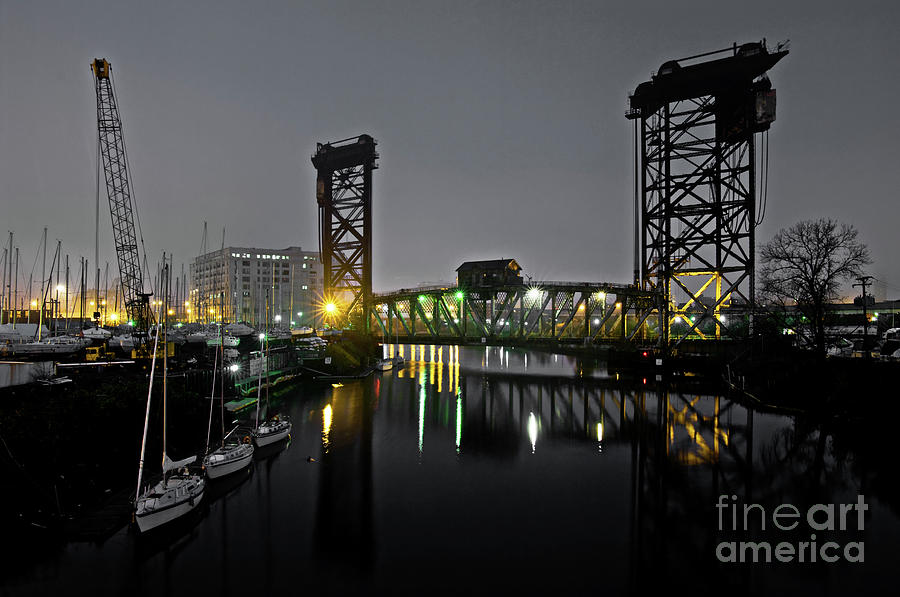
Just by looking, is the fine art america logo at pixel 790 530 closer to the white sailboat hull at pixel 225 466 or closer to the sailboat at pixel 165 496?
the sailboat at pixel 165 496

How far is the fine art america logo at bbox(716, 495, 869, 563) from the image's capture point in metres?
14.2

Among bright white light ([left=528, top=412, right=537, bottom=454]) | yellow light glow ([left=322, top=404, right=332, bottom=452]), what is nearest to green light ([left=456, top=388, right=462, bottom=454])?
bright white light ([left=528, top=412, right=537, bottom=454])

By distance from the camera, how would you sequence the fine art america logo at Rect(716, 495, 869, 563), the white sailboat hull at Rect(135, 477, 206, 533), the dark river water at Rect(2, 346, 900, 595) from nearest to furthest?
the dark river water at Rect(2, 346, 900, 595) → the fine art america logo at Rect(716, 495, 869, 563) → the white sailboat hull at Rect(135, 477, 206, 533)

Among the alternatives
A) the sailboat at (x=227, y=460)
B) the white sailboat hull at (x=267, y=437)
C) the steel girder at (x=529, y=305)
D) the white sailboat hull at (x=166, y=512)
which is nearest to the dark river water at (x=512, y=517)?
the white sailboat hull at (x=166, y=512)

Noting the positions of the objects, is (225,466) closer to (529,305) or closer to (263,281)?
(529,305)

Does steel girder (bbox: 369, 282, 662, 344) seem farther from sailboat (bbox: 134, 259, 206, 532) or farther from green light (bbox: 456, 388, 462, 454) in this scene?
sailboat (bbox: 134, 259, 206, 532)

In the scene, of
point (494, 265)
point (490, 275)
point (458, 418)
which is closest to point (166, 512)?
point (458, 418)

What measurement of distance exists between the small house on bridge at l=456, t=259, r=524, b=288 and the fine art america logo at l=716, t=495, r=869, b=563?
30643mm

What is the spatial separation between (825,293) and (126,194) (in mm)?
69847

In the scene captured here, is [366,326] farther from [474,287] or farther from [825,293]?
[825,293]

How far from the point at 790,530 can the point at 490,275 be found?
41370 millimetres

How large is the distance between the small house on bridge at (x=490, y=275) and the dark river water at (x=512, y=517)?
18.6m

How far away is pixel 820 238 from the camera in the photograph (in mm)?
32156

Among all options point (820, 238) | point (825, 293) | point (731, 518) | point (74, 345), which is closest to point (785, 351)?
point (825, 293)
